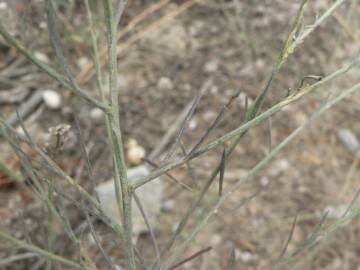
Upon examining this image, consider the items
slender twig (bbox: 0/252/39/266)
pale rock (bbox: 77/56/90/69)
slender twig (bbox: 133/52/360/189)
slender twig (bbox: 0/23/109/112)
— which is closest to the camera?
slender twig (bbox: 0/23/109/112)

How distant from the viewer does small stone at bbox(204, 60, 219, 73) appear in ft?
6.61

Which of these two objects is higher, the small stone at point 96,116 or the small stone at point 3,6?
the small stone at point 3,6

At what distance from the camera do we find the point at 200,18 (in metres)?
2.17

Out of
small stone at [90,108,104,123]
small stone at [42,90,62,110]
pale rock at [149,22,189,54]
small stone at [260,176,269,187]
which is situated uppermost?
pale rock at [149,22,189,54]

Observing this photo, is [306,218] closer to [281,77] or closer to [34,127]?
Result: [281,77]

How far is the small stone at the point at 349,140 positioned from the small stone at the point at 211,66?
0.46 metres

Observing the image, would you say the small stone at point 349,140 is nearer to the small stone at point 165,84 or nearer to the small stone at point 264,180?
the small stone at point 264,180

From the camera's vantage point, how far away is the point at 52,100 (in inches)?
74.8

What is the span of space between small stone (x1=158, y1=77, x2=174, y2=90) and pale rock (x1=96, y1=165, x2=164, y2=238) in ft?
1.17

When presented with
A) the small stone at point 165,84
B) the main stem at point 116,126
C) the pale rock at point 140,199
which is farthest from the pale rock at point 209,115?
the main stem at point 116,126

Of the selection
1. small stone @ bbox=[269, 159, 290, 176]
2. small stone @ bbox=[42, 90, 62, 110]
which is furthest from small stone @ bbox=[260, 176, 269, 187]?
small stone @ bbox=[42, 90, 62, 110]

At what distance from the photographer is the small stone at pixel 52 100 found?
1.90 m

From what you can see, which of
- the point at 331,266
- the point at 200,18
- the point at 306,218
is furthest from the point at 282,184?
the point at 200,18

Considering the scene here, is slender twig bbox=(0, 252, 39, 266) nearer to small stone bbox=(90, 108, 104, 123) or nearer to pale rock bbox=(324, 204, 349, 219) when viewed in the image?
small stone bbox=(90, 108, 104, 123)
